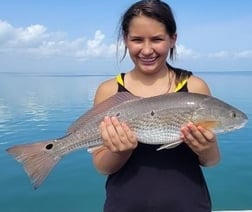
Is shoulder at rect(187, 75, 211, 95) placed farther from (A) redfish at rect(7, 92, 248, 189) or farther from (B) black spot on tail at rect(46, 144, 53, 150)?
(B) black spot on tail at rect(46, 144, 53, 150)

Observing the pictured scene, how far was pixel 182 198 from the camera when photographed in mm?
2057

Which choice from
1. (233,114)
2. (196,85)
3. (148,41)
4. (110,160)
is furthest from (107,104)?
(233,114)

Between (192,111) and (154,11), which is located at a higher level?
(154,11)

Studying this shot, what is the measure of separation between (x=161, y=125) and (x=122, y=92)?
27 cm

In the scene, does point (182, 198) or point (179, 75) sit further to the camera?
point (179, 75)

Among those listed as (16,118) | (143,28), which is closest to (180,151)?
(143,28)

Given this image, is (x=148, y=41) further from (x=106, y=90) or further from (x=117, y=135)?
(x=117, y=135)

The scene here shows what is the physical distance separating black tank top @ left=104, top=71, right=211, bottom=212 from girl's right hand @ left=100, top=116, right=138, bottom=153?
0.43 ft

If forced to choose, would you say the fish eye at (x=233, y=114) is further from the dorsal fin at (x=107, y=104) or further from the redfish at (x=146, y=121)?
the dorsal fin at (x=107, y=104)

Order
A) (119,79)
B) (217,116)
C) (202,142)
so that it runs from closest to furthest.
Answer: (202,142) < (217,116) < (119,79)

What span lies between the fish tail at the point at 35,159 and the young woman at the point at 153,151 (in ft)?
1.00

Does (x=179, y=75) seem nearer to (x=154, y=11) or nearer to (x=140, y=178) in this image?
(x=154, y=11)

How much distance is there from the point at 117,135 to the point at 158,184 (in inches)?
13.3

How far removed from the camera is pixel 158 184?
207 centimetres
